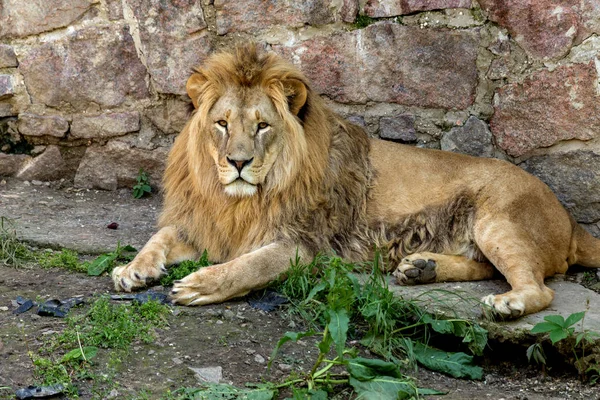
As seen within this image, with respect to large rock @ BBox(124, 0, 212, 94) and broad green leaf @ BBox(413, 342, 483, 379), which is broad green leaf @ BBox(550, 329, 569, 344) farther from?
large rock @ BBox(124, 0, 212, 94)

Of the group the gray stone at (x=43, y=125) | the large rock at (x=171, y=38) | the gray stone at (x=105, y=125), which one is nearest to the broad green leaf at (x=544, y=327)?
the large rock at (x=171, y=38)

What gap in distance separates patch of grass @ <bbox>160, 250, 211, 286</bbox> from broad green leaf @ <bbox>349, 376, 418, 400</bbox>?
1.42 metres

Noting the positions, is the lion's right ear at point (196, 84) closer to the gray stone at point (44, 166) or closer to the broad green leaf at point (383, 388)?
the gray stone at point (44, 166)

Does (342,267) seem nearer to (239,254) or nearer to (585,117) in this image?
(239,254)

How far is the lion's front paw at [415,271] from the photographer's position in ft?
15.4

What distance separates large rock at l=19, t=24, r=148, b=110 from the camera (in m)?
5.85

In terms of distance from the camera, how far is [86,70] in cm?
592

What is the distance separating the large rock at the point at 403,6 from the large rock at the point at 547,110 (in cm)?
62

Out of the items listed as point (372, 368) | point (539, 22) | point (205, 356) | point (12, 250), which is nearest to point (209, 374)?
point (205, 356)

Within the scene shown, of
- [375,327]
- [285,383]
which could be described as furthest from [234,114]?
[285,383]

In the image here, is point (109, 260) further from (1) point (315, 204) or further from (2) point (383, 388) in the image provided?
(2) point (383, 388)

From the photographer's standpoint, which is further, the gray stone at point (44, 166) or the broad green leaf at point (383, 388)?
the gray stone at point (44, 166)

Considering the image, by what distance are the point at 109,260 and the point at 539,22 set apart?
2878 millimetres

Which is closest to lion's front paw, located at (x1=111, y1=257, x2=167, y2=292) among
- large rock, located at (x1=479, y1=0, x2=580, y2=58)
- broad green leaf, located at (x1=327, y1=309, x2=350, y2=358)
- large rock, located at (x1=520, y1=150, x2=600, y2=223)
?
broad green leaf, located at (x1=327, y1=309, x2=350, y2=358)
